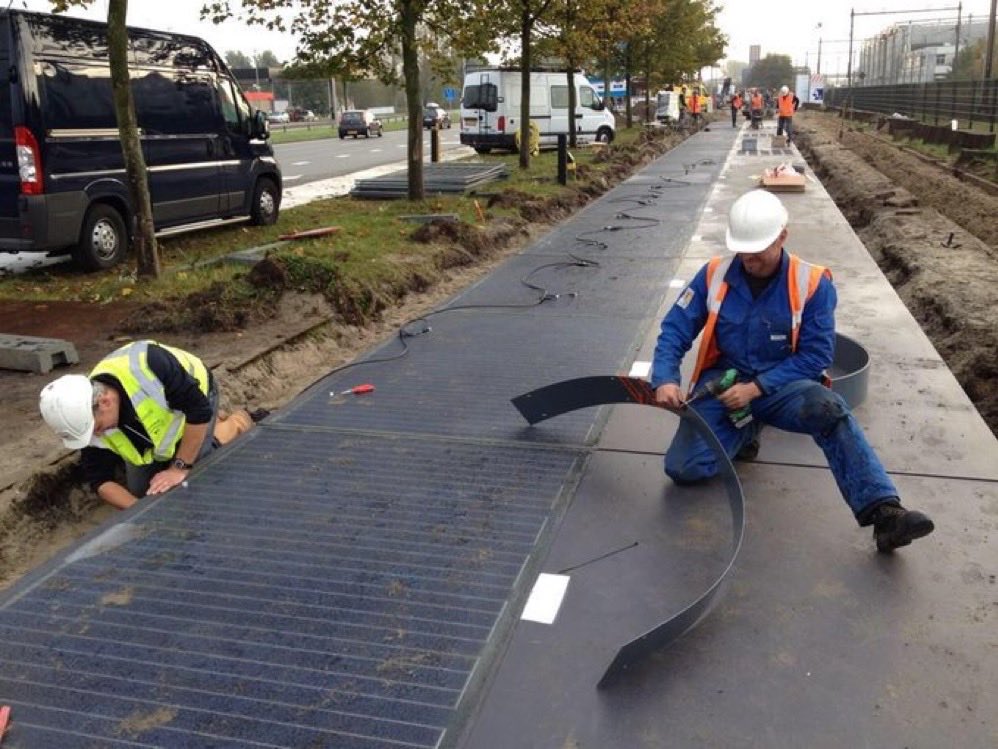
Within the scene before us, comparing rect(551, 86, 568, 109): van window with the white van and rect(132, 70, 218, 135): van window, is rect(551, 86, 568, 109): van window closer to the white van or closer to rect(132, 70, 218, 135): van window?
the white van

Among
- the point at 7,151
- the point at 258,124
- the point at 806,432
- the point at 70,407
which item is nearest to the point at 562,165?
the point at 258,124

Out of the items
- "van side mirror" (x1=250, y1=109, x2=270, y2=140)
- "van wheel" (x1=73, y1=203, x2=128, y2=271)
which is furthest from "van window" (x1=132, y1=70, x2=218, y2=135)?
"van wheel" (x1=73, y1=203, x2=128, y2=271)

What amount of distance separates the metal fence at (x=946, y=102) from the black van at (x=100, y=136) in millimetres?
21261

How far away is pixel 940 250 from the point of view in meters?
9.55

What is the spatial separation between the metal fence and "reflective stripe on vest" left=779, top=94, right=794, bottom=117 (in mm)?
5237

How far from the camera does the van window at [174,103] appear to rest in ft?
29.9

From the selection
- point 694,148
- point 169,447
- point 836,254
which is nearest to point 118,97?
point 169,447

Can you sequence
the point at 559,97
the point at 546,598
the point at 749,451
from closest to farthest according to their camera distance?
the point at 546,598 < the point at 749,451 < the point at 559,97

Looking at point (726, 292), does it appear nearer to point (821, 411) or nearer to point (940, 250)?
point (821, 411)

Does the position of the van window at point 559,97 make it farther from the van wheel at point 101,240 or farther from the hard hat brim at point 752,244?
the hard hat brim at point 752,244

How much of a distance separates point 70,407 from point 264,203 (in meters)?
8.27

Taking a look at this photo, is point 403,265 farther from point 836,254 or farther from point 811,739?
point 811,739

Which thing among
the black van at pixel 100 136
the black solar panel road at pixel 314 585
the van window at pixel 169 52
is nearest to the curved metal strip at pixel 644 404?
the black solar panel road at pixel 314 585

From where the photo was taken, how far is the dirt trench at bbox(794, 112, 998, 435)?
6.53 meters
